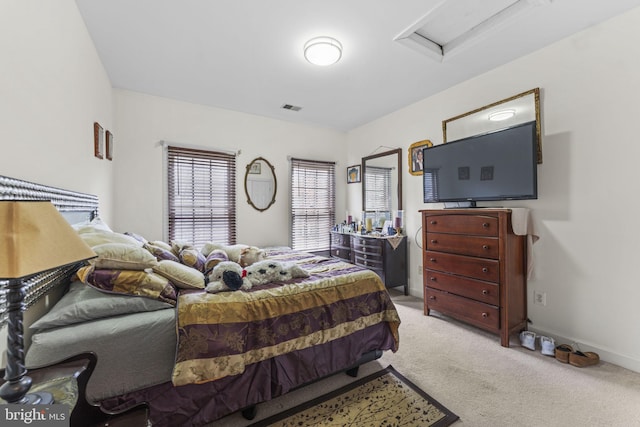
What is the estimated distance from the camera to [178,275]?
5.71 ft

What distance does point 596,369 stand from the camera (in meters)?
2.07

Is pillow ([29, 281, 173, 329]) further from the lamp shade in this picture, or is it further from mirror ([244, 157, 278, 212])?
mirror ([244, 157, 278, 212])

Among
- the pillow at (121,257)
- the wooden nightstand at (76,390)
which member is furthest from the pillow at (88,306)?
the wooden nightstand at (76,390)

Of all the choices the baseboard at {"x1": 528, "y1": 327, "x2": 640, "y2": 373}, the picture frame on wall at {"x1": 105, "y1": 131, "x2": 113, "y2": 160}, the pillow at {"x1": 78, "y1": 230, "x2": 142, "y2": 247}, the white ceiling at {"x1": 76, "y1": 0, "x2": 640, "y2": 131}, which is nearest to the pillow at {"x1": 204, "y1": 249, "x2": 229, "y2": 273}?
the pillow at {"x1": 78, "y1": 230, "x2": 142, "y2": 247}

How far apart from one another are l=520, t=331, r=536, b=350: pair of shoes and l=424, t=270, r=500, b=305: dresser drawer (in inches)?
14.6

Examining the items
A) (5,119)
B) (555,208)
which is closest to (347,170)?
(555,208)

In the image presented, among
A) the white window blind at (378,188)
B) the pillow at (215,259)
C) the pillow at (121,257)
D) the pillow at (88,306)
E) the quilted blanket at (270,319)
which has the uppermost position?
the white window blind at (378,188)

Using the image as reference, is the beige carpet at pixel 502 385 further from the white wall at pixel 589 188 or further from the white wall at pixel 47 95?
the white wall at pixel 47 95

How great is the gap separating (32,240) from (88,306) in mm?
898

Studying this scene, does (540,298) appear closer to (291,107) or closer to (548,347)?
(548,347)

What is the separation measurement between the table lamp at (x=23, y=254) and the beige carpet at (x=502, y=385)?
3.86 feet

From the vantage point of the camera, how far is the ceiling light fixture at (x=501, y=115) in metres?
2.72

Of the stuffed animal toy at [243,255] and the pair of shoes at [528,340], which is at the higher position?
the stuffed animal toy at [243,255]

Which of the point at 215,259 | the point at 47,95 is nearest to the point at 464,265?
the point at 215,259
